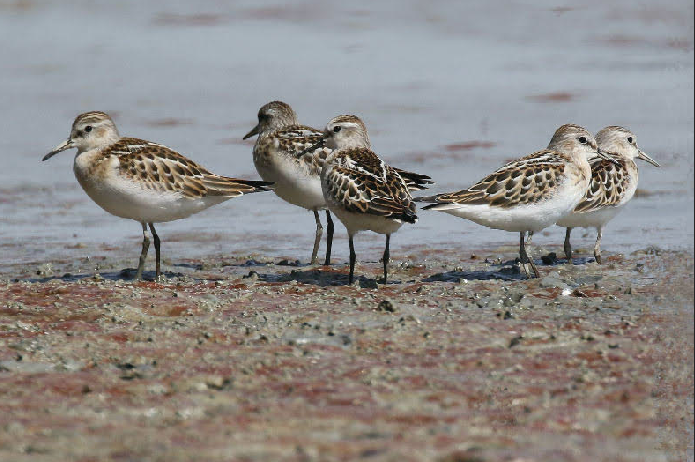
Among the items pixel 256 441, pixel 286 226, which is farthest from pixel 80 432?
pixel 286 226

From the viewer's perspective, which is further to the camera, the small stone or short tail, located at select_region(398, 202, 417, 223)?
the small stone

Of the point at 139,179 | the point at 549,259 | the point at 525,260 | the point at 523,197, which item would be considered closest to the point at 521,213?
the point at 523,197

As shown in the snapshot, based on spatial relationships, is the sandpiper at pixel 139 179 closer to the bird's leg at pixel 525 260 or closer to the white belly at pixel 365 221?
the white belly at pixel 365 221

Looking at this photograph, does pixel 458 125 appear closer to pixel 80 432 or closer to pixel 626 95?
pixel 626 95

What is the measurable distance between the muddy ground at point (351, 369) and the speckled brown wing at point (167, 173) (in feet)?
3.03

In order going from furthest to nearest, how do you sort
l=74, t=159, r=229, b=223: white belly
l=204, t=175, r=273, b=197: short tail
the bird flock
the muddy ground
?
l=204, t=175, r=273, b=197: short tail < l=74, t=159, r=229, b=223: white belly < the bird flock < the muddy ground

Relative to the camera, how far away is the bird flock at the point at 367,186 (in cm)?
1022

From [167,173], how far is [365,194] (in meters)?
1.97

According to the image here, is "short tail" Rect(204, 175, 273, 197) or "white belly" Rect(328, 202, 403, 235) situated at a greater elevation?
"short tail" Rect(204, 175, 273, 197)

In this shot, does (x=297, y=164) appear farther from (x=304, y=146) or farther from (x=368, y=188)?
(x=368, y=188)

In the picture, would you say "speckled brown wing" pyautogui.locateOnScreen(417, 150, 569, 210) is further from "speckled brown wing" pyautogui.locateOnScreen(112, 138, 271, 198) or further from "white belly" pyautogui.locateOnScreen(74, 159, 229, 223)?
"white belly" pyautogui.locateOnScreen(74, 159, 229, 223)

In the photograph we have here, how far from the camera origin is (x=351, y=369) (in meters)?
6.79

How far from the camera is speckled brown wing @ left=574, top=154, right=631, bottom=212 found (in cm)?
1130

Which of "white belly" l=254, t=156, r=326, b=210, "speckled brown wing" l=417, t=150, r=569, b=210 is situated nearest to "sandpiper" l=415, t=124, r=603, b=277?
"speckled brown wing" l=417, t=150, r=569, b=210
